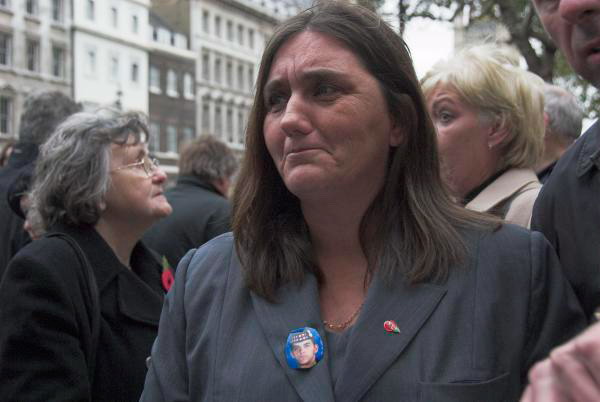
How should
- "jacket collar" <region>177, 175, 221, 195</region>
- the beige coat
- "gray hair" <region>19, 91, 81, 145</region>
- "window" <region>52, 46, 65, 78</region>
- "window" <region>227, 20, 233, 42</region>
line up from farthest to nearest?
1. "window" <region>227, 20, 233, 42</region>
2. "window" <region>52, 46, 65, 78</region>
3. "jacket collar" <region>177, 175, 221, 195</region>
4. "gray hair" <region>19, 91, 81, 145</region>
5. the beige coat

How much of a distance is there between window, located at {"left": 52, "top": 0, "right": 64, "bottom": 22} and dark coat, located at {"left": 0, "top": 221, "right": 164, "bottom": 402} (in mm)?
41512

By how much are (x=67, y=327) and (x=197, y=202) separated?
8.43ft

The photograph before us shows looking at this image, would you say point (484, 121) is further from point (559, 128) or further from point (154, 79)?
point (154, 79)

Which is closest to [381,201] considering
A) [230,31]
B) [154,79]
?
[154,79]

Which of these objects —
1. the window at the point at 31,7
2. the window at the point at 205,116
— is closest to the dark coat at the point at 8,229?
the window at the point at 31,7

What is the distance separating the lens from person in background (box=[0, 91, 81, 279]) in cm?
483

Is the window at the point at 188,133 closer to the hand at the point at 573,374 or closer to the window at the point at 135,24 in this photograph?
the window at the point at 135,24

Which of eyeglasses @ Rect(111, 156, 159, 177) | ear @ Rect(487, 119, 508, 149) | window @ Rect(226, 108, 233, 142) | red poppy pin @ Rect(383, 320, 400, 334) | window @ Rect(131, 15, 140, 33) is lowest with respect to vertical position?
red poppy pin @ Rect(383, 320, 400, 334)

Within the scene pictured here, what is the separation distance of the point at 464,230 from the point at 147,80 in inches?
1937

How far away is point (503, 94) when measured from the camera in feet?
10.8

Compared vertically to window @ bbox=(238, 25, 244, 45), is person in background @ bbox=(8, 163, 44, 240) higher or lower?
lower

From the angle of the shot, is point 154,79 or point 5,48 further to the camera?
point 154,79

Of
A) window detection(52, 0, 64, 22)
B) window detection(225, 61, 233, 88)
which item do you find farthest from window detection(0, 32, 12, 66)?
window detection(225, 61, 233, 88)

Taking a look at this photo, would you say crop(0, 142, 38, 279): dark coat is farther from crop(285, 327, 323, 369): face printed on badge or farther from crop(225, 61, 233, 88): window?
crop(225, 61, 233, 88): window
